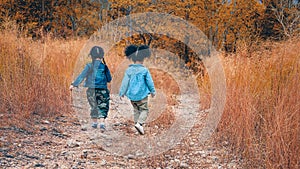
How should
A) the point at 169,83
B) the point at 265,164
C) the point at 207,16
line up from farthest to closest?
the point at 207,16 < the point at 169,83 < the point at 265,164

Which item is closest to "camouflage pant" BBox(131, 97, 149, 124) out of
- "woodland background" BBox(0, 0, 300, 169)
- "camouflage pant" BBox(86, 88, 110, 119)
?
"camouflage pant" BBox(86, 88, 110, 119)

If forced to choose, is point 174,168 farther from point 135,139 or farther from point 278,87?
point 278,87

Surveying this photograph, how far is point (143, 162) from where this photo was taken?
2.91 meters

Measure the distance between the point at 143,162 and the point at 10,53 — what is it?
9.22ft

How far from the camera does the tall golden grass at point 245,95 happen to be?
7.99 ft

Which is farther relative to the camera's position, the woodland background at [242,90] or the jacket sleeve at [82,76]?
the jacket sleeve at [82,76]

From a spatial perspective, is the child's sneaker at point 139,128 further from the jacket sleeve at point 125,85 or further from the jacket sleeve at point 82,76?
the jacket sleeve at point 82,76

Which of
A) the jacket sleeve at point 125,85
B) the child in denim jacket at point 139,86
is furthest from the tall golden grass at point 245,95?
the jacket sleeve at point 125,85

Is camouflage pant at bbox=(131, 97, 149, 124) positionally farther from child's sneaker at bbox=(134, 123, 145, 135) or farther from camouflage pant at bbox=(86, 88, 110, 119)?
camouflage pant at bbox=(86, 88, 110, 119)

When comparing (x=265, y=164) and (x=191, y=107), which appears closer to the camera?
(x=265, y=164)

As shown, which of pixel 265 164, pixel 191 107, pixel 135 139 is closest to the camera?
pixel 265 164

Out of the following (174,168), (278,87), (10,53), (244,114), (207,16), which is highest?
(207,16)

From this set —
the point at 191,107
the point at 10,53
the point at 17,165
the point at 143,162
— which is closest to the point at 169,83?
the point at 191,107

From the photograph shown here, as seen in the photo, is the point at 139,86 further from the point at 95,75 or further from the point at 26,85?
the point at 26,85
